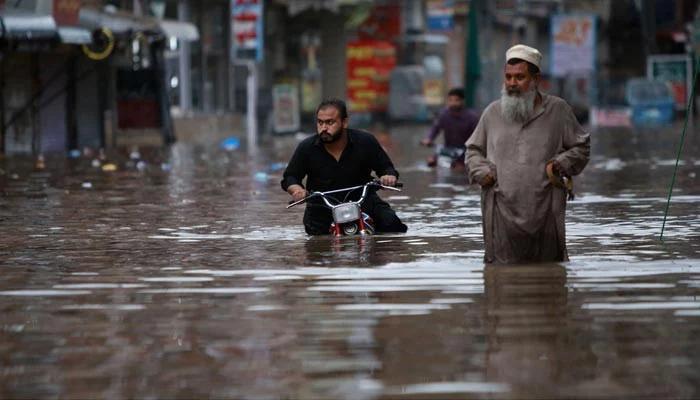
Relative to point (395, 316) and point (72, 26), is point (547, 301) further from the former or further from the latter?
point (72, 26)

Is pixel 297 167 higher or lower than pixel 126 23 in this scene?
lower

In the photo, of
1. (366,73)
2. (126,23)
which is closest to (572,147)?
(126,23)

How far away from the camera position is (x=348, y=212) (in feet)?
43.9

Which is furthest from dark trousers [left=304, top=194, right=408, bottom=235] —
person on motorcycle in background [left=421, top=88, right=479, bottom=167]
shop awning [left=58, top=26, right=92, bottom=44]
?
shop awning [left=58, top=26, right=92, bottom=44]

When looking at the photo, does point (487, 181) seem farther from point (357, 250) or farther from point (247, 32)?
point (247, 32)

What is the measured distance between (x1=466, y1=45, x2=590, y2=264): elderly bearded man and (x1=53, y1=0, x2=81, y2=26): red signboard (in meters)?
25.0

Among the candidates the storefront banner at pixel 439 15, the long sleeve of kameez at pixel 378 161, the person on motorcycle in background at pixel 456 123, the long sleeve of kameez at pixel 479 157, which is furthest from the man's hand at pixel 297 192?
the storefront banner at pixel 439 15

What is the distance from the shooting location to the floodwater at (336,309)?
24.2 feet

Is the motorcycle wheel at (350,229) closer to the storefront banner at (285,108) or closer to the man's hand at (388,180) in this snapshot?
the man's hand at (388,180)

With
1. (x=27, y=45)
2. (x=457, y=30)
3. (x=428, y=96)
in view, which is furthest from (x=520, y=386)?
(x=457, y=30)

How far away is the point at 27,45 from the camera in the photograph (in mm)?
34688

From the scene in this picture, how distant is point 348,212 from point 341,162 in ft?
1.44

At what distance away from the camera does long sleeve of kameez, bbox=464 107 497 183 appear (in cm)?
1113

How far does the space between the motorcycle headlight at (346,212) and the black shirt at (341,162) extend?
0.32 meters
